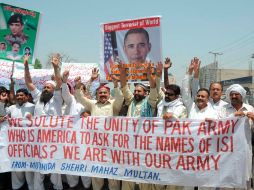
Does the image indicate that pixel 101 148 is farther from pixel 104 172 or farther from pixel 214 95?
pixel 214 95

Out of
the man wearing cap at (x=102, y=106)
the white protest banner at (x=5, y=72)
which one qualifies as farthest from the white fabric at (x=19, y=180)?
the white protest banner at (x=5, y=72)

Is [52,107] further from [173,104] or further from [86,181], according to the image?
[173,104]

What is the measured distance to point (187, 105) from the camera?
456cm

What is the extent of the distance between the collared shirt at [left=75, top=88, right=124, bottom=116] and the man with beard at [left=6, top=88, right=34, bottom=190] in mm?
991

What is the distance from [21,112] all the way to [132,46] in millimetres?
2110

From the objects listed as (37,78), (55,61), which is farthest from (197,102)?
(37,78)

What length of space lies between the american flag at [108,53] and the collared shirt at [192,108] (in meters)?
1.52

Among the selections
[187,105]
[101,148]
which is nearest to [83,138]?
[101,148]

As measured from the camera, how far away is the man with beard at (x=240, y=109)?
4070 millimetres

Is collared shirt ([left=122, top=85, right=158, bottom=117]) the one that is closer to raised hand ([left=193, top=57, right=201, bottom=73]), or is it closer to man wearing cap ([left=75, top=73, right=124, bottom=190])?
man wearing cap ([left=75, top=73, right=124, bottom=190])

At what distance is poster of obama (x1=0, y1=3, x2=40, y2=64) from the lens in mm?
6855

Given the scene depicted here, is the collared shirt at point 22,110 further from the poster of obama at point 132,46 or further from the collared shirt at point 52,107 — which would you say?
the poster of obama at point 132,46

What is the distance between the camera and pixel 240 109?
14.4 feet

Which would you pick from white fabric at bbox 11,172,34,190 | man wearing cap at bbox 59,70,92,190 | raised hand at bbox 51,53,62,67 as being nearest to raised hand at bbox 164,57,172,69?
man wearing cap at bbox 59,70,92,190
